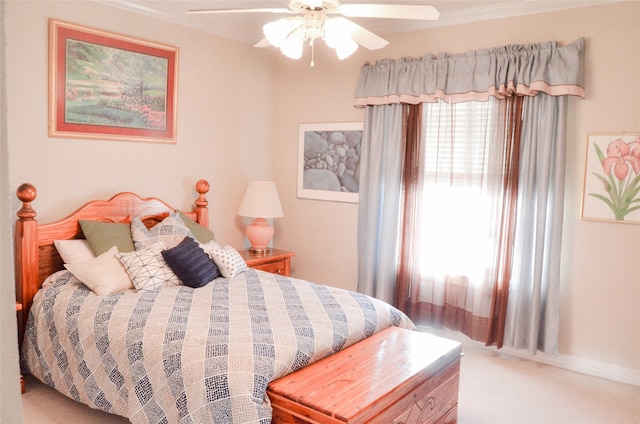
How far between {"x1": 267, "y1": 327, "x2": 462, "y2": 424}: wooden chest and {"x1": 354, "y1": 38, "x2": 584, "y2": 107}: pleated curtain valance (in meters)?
1.91

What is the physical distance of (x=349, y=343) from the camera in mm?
2818

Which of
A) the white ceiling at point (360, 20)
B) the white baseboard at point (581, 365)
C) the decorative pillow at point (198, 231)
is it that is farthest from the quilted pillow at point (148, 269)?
the white baseboard at point (581, 365)

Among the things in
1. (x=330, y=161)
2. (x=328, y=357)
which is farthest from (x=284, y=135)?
(x=328, y=357)

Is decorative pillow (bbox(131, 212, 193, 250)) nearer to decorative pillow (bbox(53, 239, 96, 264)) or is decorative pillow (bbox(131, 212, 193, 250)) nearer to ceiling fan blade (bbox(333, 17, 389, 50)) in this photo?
decorative pillow (bbox(53, 239, 96, 264))

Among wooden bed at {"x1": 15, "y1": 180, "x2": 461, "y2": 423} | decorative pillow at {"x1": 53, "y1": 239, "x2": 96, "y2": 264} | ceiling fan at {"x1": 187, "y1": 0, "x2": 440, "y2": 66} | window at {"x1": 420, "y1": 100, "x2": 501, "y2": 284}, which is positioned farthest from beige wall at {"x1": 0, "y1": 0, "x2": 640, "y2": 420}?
ceiling fan at {"x1": 187, "y1": 0, "x2": 440, "y2": 66}

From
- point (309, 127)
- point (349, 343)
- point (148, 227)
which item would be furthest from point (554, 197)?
point (148, 227)

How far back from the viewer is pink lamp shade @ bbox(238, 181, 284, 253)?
4.61m

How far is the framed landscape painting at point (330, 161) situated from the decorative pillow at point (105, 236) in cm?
189

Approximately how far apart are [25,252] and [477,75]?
10.9 ft

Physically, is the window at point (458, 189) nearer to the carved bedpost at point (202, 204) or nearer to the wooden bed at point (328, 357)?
the wooden bed at point (328, 357)

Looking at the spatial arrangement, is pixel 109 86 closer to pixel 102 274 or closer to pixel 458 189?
pixel 102 274

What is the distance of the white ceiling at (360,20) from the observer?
12.2 feet

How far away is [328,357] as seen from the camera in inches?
104

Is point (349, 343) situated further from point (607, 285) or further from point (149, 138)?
point (149, 138)
